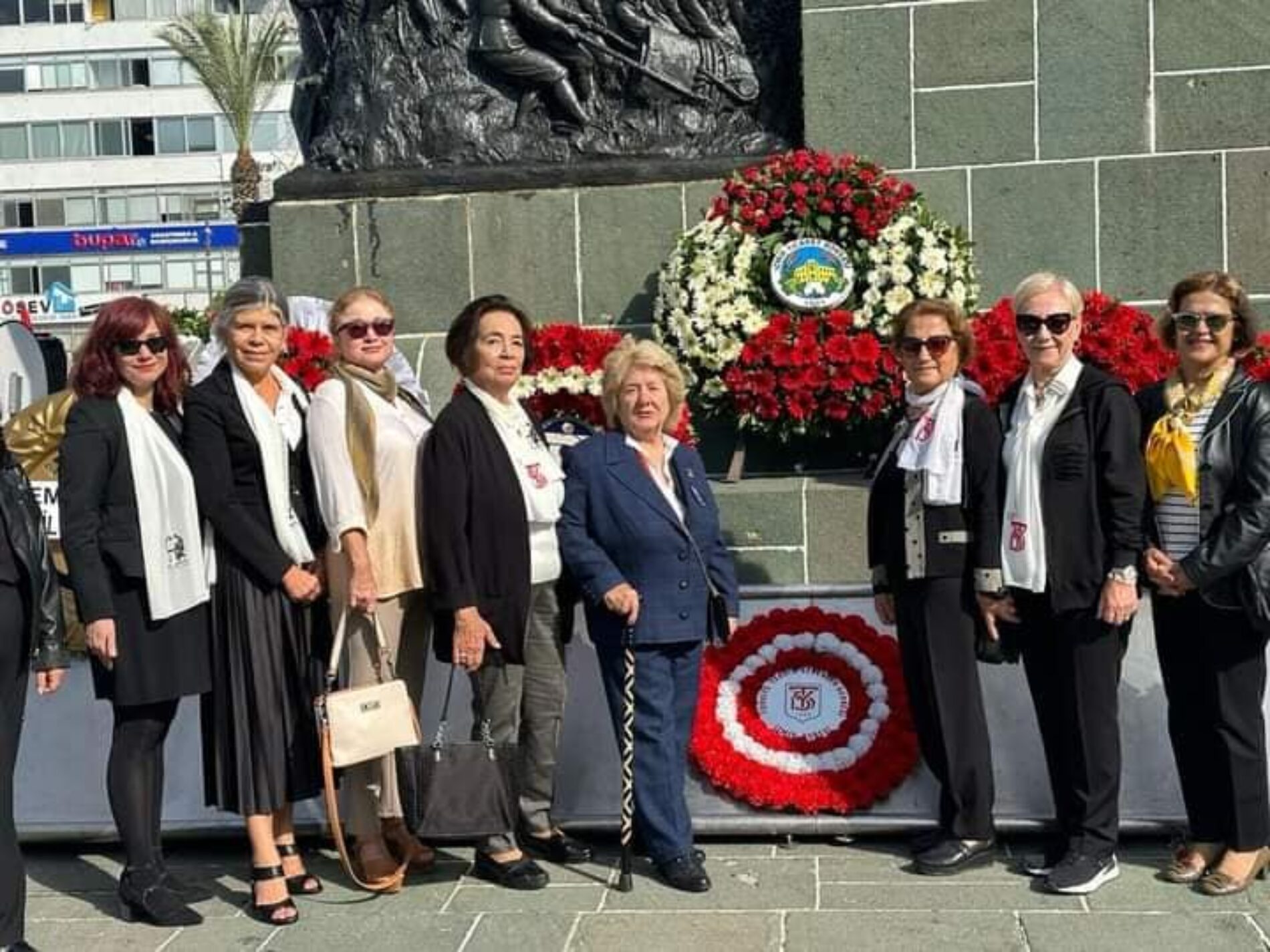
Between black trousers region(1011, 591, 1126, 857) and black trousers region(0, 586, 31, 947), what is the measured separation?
287 cm

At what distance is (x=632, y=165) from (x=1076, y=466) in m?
4.15

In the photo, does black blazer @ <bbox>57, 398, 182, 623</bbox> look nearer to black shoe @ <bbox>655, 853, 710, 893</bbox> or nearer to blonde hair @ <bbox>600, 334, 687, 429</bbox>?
blonde hair @ <bbox>600, 334, 687, 429</bbox>

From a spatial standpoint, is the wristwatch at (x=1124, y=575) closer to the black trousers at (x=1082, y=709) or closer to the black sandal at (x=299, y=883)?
the black trousers at (x=1082, y=709)

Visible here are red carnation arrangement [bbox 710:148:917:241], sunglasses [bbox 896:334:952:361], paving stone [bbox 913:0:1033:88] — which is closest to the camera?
sunglasses [bbox 896:334:952:361]

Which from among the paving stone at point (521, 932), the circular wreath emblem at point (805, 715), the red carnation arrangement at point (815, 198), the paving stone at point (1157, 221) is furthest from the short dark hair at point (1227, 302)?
the paving stone at point (1157, 221)

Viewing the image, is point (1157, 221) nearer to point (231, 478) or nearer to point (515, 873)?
point (515, 873)

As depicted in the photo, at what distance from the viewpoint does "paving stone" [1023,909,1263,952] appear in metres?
4.37

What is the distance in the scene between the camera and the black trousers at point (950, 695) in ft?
16.3

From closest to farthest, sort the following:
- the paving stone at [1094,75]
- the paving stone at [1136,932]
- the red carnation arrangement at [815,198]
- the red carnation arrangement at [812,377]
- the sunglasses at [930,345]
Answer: the paving stone at [1136,932] < the sunglasses at [930,345] < the red carnation arrangement at [812,377] < the red carnation arrangement at [815,198] < the paving stone at [1094,75]

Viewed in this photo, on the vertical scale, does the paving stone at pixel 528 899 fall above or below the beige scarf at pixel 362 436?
below

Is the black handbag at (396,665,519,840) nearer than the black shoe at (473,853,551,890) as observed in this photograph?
Yes

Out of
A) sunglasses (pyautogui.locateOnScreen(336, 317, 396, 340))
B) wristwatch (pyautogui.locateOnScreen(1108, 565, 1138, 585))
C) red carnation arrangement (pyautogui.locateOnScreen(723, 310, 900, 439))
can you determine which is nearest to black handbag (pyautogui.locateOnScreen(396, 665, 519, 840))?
sunglasses (pyautogui.locateOnScreen(336, 317, 396, 340))

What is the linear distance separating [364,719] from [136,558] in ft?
2.62

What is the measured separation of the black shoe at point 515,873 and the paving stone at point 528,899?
19mm
